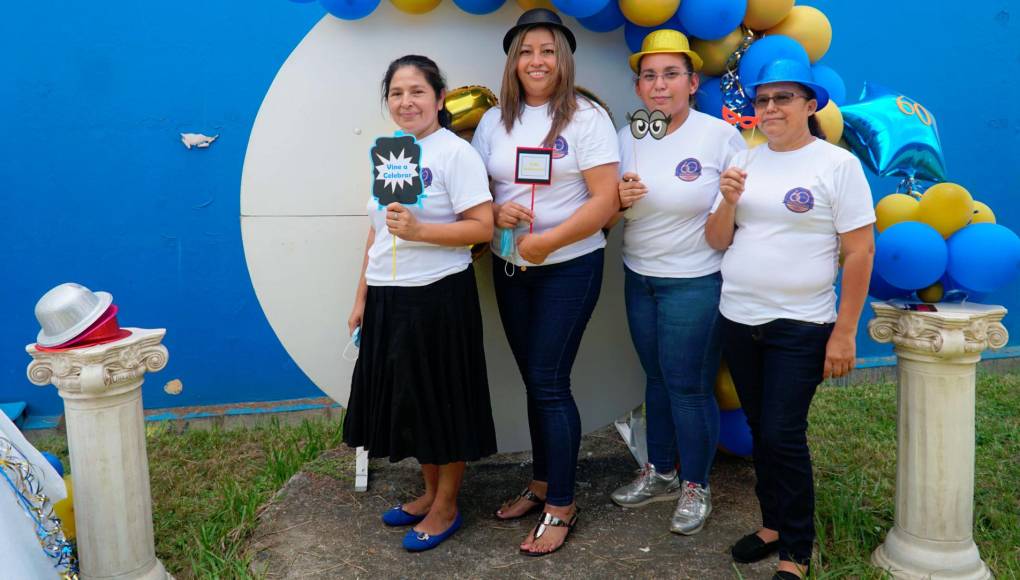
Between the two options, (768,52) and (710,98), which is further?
(710,98)

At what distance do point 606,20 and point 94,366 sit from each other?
2012 millimetres

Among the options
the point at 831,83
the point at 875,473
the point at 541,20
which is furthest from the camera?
the point at 875,473

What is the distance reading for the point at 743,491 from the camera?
3.31 metres

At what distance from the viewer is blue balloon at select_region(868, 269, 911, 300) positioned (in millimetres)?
2676

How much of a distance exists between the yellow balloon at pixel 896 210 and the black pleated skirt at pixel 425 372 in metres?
1.33

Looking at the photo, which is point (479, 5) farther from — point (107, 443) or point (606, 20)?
point (107, 443)

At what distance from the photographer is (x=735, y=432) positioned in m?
3.35

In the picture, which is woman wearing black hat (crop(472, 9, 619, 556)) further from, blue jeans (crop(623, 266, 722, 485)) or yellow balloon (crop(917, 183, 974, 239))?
yellow balloon (crop(917, 183, 974, 239))

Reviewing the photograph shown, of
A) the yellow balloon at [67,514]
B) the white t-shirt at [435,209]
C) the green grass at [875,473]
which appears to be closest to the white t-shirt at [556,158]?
the white t-shirt at [435,209]

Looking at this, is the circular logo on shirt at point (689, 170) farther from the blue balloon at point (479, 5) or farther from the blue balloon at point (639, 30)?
the blue balloon at point (479, 5)

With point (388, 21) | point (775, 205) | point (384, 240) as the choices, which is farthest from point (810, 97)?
point (388, 21)

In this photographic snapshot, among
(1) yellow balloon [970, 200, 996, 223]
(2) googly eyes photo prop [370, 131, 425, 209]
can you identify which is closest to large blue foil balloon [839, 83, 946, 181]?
(1) yellow balloon [970, 200, 996, 223]

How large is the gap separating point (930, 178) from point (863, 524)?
1222mm

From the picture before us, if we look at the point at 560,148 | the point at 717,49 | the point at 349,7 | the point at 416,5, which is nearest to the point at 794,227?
the point at 560,148
